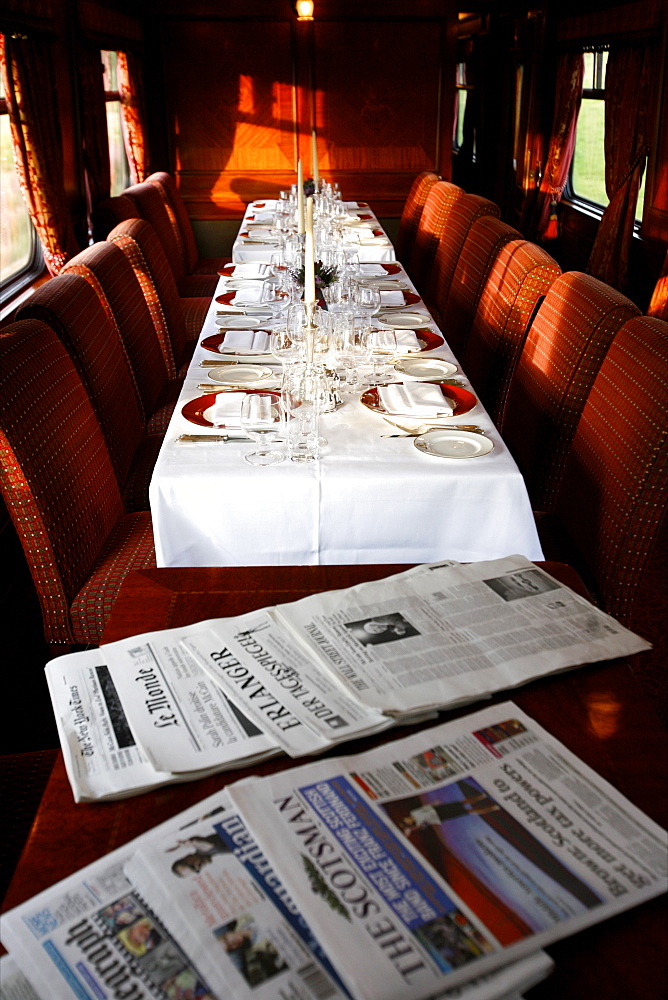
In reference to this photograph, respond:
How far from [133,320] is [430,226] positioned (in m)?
2.42

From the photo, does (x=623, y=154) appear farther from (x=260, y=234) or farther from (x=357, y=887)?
(x=357, y=887)

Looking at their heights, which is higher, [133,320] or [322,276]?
[322,276]

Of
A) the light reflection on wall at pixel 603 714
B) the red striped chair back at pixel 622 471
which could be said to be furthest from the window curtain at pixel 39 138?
the light reflection on wall at pixel 603 714

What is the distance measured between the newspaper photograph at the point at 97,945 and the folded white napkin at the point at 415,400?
1.45 metres

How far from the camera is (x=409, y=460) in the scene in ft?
6.15

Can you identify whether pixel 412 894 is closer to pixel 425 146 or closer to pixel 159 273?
pixel 159 273

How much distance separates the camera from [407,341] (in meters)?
2.73

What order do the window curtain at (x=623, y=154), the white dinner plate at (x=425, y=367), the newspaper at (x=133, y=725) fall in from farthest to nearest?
the window curtain at (x=623, y=154)
the white dinner plate at (x=425, y=367)
the newspaper at (x=133, y=725)

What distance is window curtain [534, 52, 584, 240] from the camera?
6906 millimetres

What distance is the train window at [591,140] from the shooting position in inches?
261

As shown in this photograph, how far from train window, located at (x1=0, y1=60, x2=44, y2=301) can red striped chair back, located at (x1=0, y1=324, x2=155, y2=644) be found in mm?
2123

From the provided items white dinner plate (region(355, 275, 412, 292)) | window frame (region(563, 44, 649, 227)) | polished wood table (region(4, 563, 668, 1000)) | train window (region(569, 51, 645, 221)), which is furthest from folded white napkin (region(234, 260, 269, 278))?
train window (region(569, 51, 645, 221))

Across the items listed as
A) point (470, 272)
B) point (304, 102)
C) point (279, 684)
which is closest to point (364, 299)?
point (470, 272)

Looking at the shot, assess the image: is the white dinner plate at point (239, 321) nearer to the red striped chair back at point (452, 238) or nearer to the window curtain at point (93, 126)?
the red striped chair back at point (452, 238)
